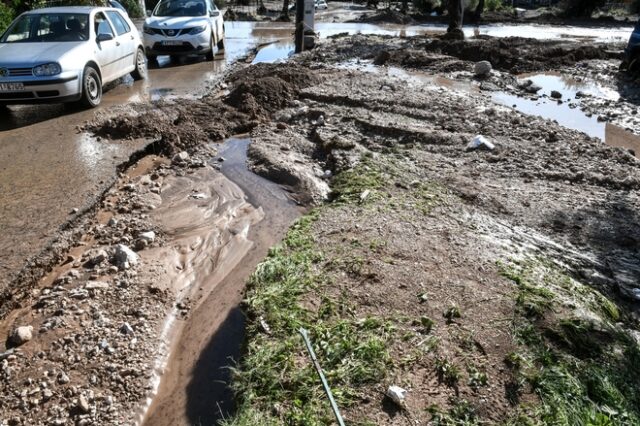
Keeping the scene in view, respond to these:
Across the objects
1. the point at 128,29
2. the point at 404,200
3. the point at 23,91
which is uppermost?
the point at 128,29

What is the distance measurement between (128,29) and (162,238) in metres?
7.67

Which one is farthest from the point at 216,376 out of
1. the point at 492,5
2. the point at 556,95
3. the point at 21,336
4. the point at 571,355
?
the point at 492,5

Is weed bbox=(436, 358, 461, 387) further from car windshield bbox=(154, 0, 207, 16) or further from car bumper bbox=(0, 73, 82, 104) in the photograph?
car windshield bbox=(154, 0, 207, 16)

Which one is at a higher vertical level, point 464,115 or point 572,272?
point 464,115

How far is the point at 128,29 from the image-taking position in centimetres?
1071

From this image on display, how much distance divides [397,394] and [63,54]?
798cm

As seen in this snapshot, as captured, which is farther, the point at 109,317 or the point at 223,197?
the point at 223,197

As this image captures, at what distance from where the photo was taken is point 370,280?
3.96 meters

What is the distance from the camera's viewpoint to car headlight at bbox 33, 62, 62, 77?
25.2ft

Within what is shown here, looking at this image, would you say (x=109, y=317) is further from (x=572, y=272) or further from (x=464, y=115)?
(x=464, y=115)

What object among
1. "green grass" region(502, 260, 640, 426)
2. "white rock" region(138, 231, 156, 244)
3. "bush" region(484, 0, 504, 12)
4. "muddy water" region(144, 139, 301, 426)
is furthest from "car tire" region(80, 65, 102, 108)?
"bush" region(484, 0, 504, 12)

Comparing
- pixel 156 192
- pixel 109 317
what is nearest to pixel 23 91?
pixel 156 192

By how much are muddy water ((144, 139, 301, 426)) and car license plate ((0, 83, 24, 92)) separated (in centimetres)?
504

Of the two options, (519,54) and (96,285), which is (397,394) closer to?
(96,285)
